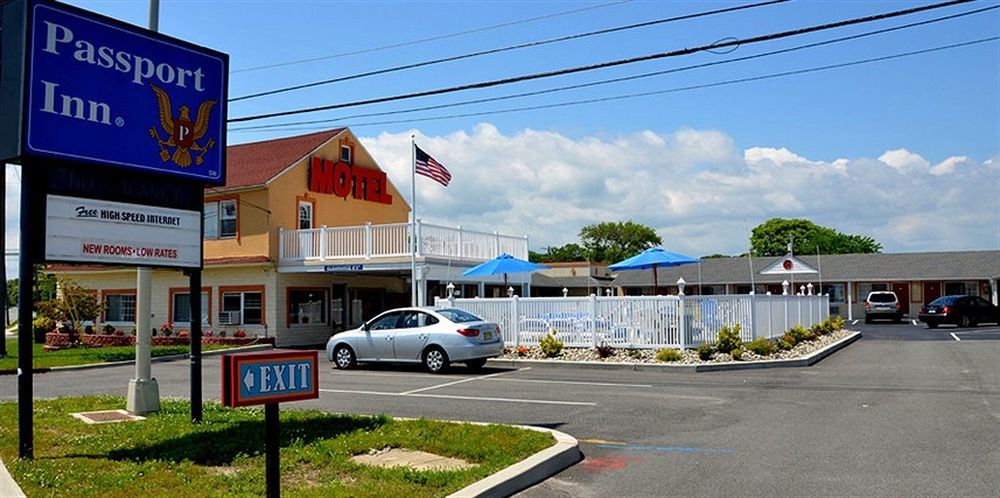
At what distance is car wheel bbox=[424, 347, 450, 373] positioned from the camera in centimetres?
1831

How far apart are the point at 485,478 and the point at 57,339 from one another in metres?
30.0

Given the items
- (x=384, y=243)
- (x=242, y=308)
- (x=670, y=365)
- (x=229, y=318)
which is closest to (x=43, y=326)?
(x=229, y=318)

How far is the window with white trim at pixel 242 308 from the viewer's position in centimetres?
3031

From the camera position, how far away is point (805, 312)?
93.5 feet

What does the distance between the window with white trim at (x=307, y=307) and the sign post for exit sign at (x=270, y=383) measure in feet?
81.3

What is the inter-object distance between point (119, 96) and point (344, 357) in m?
11.2

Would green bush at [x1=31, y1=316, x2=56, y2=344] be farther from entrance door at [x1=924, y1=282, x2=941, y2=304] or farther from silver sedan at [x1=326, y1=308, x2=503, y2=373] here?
entrance door at [x1=924, y1=282, x2=941, y2=304]

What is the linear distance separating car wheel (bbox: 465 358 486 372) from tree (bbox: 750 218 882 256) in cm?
7918

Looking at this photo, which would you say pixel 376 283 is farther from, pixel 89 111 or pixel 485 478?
pixel 485 478

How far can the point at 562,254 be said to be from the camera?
355 feet

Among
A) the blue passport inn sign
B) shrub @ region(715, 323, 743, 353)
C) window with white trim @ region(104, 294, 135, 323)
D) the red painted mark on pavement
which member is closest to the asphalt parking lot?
the red painted mark on pavement

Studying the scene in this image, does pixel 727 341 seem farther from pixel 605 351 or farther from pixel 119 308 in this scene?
pixel 119 308

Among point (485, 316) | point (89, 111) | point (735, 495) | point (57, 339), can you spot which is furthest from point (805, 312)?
point (57, 339)

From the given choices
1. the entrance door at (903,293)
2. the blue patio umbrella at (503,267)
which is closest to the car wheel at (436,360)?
the blue patio umbrella at (503,267)
